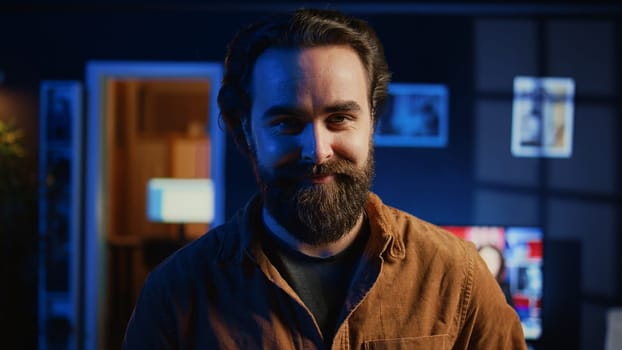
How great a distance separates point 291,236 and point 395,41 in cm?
329

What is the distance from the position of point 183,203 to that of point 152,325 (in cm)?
408

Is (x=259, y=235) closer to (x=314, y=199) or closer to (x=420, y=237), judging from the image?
(x=314, y=199)

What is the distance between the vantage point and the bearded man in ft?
3.35

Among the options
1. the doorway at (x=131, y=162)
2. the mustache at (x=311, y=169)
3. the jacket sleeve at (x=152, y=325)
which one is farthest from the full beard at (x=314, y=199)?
the doorway at (x=131, y=162)

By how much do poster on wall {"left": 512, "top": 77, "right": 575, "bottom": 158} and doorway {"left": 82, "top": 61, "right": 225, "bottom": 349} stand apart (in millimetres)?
2190

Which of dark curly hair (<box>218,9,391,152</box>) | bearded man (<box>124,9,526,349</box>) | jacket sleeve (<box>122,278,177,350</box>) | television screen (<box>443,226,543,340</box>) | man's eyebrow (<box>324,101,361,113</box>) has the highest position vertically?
dark curly hair (<box>218,9,391,152</box>)

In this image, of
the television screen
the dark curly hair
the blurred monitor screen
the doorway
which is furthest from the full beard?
the blurred monitor screen

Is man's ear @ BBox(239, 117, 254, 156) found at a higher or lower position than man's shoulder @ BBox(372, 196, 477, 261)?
higher

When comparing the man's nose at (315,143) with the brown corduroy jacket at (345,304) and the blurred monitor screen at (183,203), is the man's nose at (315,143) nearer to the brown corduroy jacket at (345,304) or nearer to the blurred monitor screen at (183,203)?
the brown corduroy jacket at (345,304)

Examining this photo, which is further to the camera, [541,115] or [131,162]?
[131,162]

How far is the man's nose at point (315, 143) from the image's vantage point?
1.00 metres

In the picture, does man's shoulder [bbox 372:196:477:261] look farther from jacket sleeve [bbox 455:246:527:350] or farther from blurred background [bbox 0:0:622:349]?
blurred background [bbox 0:0:622:349]

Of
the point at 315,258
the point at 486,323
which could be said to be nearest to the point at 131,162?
the point at 315,258

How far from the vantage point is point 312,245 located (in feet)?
3.56
